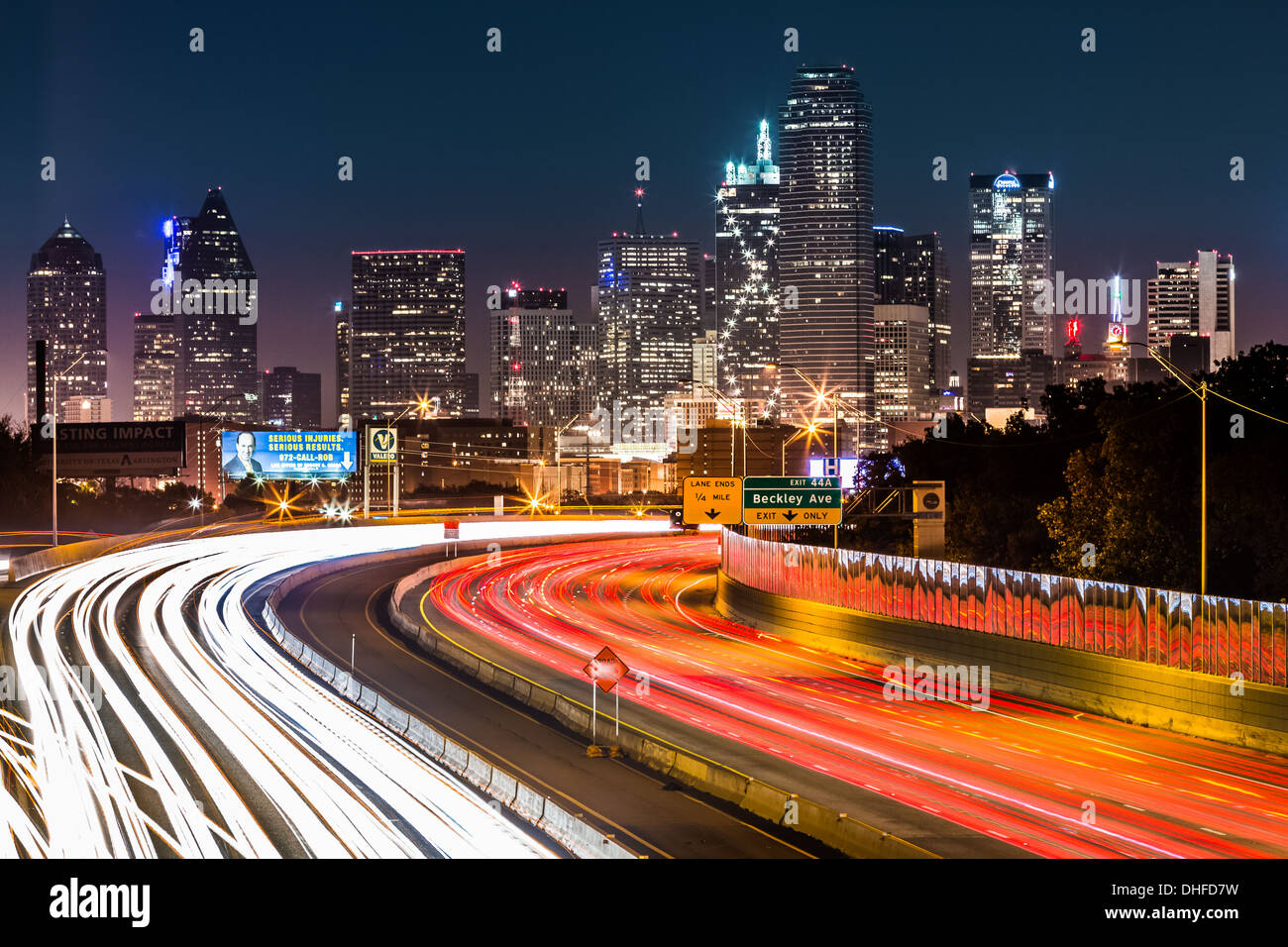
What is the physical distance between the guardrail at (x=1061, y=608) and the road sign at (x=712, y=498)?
15.2ft

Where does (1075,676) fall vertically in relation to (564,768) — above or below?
above

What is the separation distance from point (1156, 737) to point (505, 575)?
46.2 m

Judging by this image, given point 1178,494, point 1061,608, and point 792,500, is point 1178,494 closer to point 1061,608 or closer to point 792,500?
point 792,500

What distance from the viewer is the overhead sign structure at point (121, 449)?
11050 cm

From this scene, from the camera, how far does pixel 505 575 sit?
2867 inches

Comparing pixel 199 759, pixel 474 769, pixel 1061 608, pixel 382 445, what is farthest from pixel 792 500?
pixel 382 445

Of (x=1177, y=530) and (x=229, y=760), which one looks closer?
(x=229, y=760)

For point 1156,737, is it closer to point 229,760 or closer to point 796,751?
point 796,751

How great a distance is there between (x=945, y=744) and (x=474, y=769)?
10.6 metres

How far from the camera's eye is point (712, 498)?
53.5 m

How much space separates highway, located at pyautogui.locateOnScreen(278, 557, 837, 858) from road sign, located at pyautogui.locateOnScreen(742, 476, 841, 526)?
549 inches

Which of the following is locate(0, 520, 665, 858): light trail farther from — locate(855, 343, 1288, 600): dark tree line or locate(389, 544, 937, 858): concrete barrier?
locate(855, 343, 1288, 600): dark tree line

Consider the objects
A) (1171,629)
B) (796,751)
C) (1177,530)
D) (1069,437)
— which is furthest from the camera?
(1069,437)
